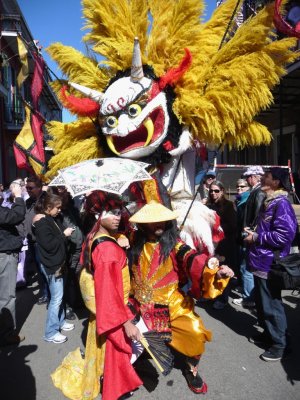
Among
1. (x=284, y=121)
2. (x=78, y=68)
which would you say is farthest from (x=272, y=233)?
(x=284, y=121)

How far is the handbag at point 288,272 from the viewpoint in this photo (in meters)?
2.81

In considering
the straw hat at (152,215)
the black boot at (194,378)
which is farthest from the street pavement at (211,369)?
the straw hat at (152,215)

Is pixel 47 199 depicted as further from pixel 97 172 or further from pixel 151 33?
pixel 151 33

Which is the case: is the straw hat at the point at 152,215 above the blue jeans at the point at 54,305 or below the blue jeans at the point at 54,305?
above

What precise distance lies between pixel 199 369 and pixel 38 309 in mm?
2489

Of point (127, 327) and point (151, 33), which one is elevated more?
point (151, 33)

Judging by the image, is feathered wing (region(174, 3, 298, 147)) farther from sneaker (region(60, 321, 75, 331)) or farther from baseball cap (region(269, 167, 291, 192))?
sneaker (region(60, 321, 75, 331))

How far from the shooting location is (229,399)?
104 inches

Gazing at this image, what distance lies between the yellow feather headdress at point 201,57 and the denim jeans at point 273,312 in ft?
4.19

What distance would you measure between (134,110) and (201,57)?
0.72 meters

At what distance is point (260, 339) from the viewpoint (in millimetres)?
3555

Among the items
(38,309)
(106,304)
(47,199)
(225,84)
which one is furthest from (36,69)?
(106,304)

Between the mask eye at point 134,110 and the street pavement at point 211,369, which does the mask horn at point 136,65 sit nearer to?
the mask eye at point 134,110

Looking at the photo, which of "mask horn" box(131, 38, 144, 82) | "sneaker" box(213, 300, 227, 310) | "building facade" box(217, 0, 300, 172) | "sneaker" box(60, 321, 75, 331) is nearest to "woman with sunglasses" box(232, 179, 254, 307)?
"sneaker" box(213, 300, 227, 310)
